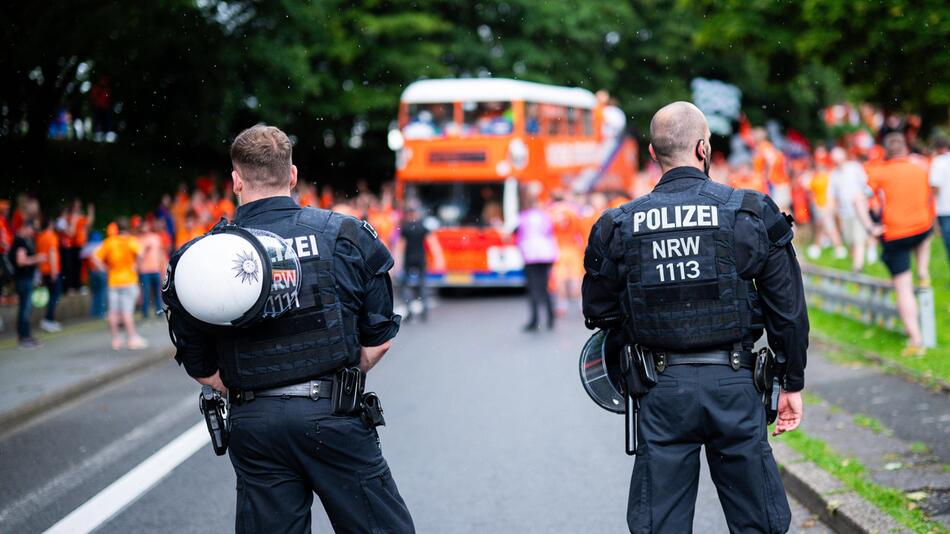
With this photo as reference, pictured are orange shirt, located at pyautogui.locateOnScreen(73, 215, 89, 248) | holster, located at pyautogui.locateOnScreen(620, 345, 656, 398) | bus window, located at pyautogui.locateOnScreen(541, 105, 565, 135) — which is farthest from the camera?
bus window, located at pyautogui.locateOnScreen(541, 105, 565, 135)

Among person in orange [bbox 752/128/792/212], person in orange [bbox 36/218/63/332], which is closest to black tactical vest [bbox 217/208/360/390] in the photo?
person in orange [bbox 36/218/63/332]

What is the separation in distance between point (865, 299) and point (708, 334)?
8.76 meters

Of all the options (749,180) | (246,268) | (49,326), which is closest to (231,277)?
(246,268)

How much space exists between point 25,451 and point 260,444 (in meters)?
5.15

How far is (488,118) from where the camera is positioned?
21109mm

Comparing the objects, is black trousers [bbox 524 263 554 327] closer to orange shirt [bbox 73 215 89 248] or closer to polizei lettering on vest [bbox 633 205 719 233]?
orange shirt [bbox 73 215 89 248]

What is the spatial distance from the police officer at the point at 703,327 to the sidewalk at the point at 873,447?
5.27 feet

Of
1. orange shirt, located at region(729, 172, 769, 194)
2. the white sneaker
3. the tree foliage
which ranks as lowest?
the white sneaker

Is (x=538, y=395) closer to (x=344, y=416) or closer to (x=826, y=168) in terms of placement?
(x=344, y=416)

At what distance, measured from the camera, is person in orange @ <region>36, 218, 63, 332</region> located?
15117 millimetres

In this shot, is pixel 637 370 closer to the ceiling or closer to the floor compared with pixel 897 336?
closer to the ceiling

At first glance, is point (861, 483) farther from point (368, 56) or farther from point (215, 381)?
point (368, 56)

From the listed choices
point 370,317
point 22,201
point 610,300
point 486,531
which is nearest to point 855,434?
point 486,531

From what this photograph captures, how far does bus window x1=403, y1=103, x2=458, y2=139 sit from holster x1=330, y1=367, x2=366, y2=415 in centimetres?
1758
